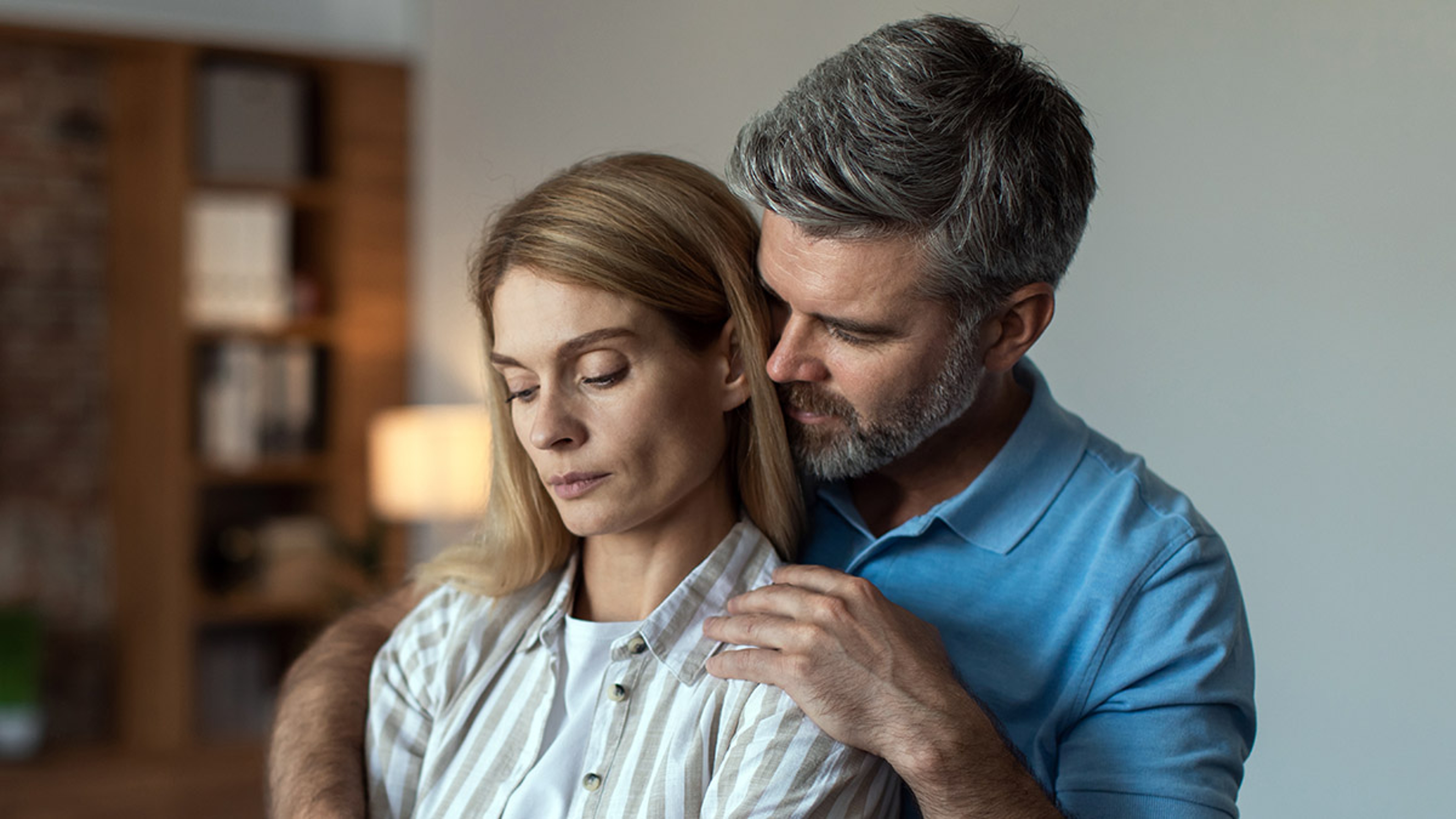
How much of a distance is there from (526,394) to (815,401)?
340 millimetres

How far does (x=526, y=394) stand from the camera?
1444 millimetres

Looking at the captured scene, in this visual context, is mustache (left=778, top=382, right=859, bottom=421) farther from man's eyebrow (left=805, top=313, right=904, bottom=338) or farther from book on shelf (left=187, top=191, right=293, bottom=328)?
book on shelf (left=187, top=191, right=293, bottom=328)

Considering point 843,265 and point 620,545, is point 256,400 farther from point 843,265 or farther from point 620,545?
point 843,265

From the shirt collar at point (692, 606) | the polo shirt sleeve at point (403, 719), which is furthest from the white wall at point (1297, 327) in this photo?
the polo shirt sleeve at point (403, 719)

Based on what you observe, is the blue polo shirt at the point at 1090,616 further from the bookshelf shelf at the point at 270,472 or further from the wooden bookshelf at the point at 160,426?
the bookshelf shelf at the point at 270,472

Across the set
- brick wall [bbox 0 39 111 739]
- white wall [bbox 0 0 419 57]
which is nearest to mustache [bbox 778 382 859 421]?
white wall [bbox 0 0 419 57]

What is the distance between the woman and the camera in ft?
4.41

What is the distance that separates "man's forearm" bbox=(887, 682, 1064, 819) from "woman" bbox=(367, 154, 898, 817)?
77 millimetres

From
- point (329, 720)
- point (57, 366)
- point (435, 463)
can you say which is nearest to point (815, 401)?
point (329, 720)

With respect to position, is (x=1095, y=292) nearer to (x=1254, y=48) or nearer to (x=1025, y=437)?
(x=1254, y=48)

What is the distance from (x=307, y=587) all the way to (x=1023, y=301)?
3841 mm

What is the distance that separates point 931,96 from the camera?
4.54ft

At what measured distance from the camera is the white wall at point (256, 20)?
4.38 meters

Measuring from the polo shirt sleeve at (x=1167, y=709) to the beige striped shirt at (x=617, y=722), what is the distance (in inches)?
9.0
